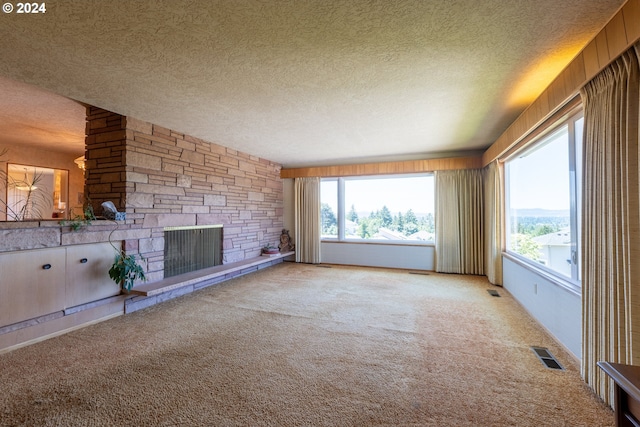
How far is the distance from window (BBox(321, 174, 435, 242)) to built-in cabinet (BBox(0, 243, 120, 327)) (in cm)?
432

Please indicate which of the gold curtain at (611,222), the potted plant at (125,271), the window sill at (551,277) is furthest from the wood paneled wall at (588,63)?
the potted plant at (125,271)

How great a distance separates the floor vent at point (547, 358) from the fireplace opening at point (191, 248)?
427 cm

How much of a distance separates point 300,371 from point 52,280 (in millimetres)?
2614

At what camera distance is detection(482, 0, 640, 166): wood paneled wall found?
139 centimetres

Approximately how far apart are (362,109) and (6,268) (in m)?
3.69

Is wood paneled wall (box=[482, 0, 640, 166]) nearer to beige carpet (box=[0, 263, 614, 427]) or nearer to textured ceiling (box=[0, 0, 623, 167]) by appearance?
textured ceiling (box=[0, 0, 623, 167])

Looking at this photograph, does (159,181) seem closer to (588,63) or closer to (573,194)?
(588,63)

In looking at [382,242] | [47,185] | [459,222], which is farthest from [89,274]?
[459,222]

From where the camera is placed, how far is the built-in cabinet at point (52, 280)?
2314 mm

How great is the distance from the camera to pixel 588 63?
1751 mm

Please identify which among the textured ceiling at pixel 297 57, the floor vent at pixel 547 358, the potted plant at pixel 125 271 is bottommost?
the floor vent at pixel 547 358

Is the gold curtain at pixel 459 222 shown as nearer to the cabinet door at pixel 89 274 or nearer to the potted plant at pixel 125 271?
the potted plant at pixel 125 271

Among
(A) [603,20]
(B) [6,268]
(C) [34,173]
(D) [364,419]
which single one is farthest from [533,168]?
(C) [34,173]

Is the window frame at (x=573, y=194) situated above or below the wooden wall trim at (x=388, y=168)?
below
